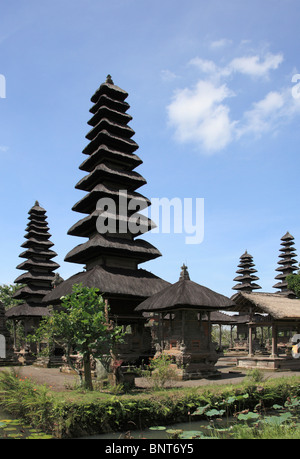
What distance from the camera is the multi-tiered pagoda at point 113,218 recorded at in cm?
2148

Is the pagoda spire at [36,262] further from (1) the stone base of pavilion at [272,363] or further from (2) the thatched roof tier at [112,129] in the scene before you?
(1) the stone base of pavilion at [272,363]

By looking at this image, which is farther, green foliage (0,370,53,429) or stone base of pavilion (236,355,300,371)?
stone base of pavilion (236,355,300,371)

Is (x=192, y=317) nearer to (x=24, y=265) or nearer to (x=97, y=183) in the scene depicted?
(x=97, y=183)

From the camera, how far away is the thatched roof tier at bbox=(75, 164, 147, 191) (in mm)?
23906

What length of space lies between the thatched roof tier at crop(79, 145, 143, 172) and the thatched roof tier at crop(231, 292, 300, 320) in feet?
37.4

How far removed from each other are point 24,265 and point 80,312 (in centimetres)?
2393

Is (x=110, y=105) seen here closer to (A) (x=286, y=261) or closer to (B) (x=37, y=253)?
(B) (x=37, y=253)

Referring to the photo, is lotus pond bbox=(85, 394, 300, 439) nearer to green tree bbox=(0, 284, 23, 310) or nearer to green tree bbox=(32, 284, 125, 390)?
green tree bbox=(32, 284, 125, 390)

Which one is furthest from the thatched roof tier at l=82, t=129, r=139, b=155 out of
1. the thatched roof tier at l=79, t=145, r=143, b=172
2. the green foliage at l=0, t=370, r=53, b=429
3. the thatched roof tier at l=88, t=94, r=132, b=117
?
the green foliage at l=0, t=370, r=53, b=429

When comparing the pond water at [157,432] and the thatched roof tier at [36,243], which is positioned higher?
the thatched roof tier at [36,243]

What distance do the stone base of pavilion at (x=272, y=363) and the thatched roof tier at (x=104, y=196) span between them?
38.5 feet

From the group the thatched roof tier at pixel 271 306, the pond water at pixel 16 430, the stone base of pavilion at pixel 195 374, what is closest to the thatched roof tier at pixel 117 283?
the thatched roof tier at pixel 271 306

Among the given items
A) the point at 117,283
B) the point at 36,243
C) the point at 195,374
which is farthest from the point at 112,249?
the point at 36,243

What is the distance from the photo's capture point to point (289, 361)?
2078 centimetres
